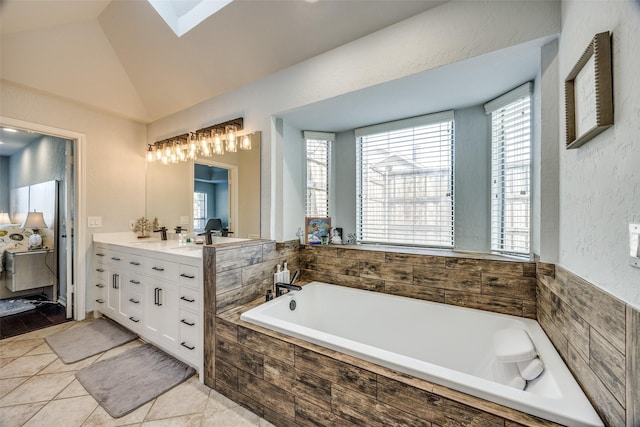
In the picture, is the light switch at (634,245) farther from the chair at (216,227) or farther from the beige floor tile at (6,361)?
the beige floor tile at (6,361)

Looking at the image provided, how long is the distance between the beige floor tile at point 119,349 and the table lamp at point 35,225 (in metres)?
2.64

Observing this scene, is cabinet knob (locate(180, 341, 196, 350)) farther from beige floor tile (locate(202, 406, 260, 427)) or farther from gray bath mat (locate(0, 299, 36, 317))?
gray bath mat (locate(0, 299, 36, 317))

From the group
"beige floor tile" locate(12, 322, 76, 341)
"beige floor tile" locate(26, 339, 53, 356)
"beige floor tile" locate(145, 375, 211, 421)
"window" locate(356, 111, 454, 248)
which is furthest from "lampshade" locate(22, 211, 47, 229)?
"window" locate(356, 111, 454, 248)

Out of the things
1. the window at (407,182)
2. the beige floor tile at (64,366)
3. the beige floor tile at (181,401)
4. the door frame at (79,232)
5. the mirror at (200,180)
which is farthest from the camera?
the door frame at (79,232)

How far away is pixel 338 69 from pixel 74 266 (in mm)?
3597

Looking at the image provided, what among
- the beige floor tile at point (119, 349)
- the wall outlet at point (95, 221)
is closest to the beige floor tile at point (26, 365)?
the beige floor tile at point (119, 349)

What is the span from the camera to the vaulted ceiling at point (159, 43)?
1895 millimetres

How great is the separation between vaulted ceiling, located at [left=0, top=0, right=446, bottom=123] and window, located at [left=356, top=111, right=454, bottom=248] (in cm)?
98

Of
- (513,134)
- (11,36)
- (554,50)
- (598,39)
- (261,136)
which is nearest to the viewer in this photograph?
(598,39)

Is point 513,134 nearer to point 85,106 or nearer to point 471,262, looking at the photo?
point 471,262

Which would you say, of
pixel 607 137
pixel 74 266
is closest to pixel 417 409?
pixel 607 137

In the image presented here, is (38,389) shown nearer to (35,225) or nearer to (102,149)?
(102,149)

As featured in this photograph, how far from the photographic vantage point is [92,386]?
183 centimetres

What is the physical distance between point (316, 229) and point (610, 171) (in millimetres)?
2128
